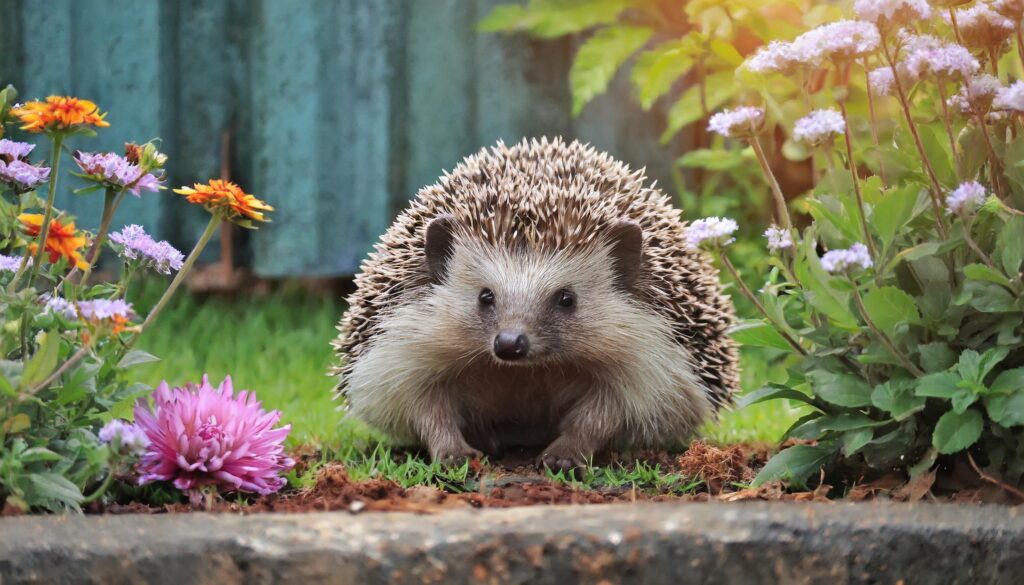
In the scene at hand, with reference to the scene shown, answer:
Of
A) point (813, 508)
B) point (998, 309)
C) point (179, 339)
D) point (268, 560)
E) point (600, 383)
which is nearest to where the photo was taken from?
point (268, 560)

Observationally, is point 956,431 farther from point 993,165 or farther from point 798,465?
point 993,165

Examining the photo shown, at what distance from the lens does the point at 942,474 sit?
2963 mm

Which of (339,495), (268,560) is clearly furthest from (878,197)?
(268,560)

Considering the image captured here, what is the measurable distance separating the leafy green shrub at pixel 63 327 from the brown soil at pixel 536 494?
26 centimetres

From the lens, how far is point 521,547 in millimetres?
2162

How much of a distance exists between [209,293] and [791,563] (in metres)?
5.75

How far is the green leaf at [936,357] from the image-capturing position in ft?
9.23

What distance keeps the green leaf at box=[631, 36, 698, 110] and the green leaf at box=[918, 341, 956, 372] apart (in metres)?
2.97

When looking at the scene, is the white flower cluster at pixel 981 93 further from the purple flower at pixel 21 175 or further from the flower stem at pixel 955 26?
the purple flower at pixel 21 175

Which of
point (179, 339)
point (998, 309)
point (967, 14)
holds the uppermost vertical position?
point (967, 14)

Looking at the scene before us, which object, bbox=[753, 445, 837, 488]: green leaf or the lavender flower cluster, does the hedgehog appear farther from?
the lavender flower cluster

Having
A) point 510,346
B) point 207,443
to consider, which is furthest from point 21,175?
point 510,346

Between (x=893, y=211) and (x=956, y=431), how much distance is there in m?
0.52

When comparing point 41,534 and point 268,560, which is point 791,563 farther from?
point 41,534
